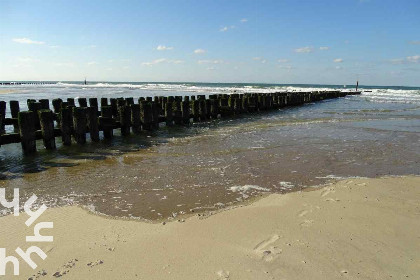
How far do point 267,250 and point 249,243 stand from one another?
9.1 inches

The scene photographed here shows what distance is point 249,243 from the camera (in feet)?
11.4

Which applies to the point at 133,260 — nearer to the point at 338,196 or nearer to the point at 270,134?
the point at 338,196

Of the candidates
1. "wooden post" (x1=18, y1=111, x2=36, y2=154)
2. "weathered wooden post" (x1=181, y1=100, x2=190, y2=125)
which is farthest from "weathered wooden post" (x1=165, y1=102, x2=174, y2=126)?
"wooden post" (x1=18, y1=111, x2=36, y2=154)

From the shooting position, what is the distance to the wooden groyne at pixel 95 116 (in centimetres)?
820

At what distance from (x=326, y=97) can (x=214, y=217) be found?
133 ft

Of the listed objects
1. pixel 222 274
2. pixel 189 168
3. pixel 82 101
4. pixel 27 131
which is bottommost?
pixel 222 274

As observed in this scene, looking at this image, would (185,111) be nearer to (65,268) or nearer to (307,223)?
(307,223)

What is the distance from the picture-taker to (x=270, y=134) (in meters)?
11.2

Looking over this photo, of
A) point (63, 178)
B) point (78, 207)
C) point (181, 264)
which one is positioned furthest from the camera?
point (63, 178)

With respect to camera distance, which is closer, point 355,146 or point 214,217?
point 214,217

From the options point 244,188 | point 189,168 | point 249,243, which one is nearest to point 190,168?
point 189,168

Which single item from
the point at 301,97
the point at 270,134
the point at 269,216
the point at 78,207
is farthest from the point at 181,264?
the point at 301,97

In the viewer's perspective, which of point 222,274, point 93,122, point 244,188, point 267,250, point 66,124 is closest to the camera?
point 222,274

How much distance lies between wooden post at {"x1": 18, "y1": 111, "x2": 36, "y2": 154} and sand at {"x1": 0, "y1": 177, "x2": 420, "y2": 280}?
14.8ft
